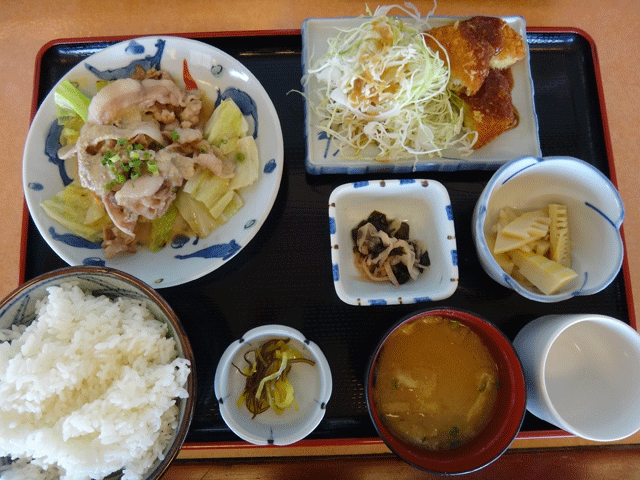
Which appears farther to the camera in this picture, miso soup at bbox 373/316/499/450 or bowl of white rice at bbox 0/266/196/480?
miso soup at bbox 373/316/499/450

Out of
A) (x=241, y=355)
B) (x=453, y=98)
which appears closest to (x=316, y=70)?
(x=453, y=98)

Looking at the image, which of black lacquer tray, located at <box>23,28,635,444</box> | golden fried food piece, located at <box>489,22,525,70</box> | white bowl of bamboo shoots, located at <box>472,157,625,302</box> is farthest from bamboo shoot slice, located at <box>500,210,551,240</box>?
golden fried food piece, located at <box>489,22,525,70</box>

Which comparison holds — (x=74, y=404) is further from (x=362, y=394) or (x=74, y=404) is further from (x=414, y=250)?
(x=414, y=250)

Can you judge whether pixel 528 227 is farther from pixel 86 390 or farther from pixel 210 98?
pixel 86 390

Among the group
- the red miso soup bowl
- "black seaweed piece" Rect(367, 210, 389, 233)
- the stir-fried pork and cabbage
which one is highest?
the stir-fried pork and cabbage

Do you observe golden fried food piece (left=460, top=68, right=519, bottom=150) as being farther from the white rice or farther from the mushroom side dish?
the white rice

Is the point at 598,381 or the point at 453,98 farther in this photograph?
the point at 453,98

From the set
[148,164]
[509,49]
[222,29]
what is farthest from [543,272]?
[222,29]
